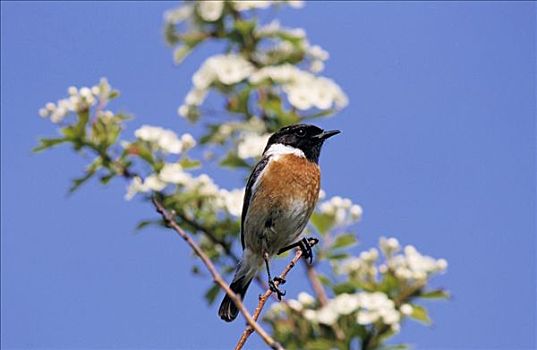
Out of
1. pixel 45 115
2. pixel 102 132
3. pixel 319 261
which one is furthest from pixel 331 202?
pixel 45 115

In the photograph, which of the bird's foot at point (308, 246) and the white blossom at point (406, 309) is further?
the bird's foot at point (308, 246)

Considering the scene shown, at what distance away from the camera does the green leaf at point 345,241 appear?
487 cm

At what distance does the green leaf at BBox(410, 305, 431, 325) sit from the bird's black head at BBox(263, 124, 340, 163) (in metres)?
1.24

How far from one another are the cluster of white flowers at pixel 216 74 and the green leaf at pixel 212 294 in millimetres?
1219

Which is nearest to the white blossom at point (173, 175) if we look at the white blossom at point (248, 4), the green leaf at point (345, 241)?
the green leaf at point (345, 241)

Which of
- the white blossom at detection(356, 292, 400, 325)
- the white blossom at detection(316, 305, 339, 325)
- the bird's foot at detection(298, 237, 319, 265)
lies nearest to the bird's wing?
the bird's foot at detection(298, 237, 319, 265)

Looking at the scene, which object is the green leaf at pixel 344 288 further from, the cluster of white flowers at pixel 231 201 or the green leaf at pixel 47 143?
the green leaf at pixel 47 143

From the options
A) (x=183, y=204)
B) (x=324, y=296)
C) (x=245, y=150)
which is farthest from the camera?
(x=245, y=150)

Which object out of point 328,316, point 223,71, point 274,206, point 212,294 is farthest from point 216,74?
point 328,316

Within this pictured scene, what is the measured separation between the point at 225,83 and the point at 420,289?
177cm

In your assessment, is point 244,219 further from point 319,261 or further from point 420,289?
point 420,289

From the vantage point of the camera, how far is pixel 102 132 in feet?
16.1

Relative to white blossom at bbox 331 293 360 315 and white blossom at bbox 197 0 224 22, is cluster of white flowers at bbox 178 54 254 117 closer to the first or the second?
white blossom at bbox 197 0 224 22

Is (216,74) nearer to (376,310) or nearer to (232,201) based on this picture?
(232,201)
